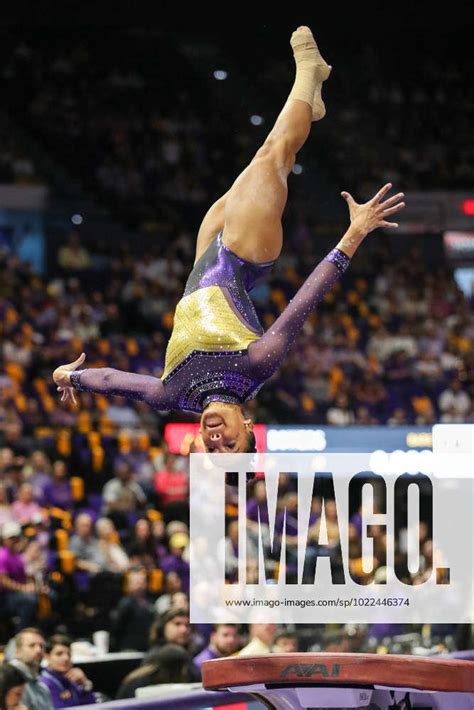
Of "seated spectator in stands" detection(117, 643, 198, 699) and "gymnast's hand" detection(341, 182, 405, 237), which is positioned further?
"seated spectator in stands" detection(117, 643, 198, 699)

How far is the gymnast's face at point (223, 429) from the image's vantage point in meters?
4.36

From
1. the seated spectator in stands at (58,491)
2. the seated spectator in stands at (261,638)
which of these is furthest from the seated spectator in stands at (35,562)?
the seated spectator in stands at (261,638)

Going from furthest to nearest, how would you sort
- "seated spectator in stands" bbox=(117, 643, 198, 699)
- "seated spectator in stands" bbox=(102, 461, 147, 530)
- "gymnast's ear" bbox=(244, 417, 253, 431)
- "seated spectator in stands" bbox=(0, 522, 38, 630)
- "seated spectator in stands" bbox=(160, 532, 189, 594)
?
"seated spectator in stands" bbox=(102, 461, 147, 530) < "seated spectator in stands" bbox=(160, 532, 189, 594) < "seated spectator in stands" bbox=(0, 522, 38, 630) < "seated spectator in stands" bbox=(117, 643, 198, 699) < "gymnast's ear" bbox=(244, 417, 253, 431)

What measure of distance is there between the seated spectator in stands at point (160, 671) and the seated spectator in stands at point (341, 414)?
5.97 meters

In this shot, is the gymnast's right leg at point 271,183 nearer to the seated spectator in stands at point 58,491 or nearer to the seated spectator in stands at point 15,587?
the seated spectator in stands at point 15,587

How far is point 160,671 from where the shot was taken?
610 cm

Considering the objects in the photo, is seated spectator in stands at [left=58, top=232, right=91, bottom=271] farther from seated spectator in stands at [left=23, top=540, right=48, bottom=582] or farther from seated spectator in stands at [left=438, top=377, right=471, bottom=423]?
seated spectator in stands at [left=23, top=540, right=48, bottom=582]

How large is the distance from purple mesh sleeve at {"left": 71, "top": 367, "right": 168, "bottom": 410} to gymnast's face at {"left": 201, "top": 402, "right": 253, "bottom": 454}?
1.11 ft

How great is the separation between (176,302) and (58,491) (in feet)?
15.7

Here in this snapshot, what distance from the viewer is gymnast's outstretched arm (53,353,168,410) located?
4711mm

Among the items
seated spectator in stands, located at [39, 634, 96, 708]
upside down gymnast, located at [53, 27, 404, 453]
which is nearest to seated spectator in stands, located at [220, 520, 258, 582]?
seated spectator in stands, located at [39, 634, 96, 708]

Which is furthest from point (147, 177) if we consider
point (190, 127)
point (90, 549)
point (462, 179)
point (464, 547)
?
point (464, 547)

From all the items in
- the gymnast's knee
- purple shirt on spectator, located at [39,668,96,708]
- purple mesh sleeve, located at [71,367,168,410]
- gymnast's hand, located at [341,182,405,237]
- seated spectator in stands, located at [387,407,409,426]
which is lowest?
purple shirt on spectator, located at [39,668,96,708]

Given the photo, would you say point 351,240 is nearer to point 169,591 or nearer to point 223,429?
point 223,429
